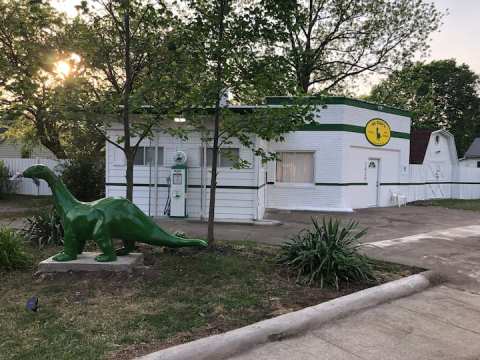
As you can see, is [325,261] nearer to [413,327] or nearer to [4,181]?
[413,327]

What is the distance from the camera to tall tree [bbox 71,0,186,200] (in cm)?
687

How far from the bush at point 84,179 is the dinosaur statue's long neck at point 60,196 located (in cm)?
1099

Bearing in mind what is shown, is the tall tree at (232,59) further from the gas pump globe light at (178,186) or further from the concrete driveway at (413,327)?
the gas pump globe light at (178,186)

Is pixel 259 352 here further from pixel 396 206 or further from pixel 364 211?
pixel 396 206

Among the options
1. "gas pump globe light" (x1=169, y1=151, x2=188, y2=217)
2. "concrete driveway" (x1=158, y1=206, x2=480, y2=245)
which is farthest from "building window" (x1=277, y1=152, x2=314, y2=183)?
"gas pump globe light" (x1=169, y1=151, x2=188, y2=217)

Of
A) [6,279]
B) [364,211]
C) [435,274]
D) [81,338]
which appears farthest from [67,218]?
[364,211]

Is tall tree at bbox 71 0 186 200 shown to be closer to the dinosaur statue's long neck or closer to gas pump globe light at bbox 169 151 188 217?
the dinosaur statue's long neck

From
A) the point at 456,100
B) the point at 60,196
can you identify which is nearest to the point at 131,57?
the point at 60,196

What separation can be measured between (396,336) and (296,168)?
1175 cm

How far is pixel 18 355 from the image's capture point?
11.5 feet

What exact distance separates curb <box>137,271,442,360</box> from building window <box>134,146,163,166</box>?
27.7ft

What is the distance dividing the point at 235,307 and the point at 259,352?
3.38ft

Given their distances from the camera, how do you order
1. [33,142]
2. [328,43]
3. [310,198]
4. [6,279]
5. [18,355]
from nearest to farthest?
[18,355] < [6,279] < [310,198] < [33,142] < [328,43]

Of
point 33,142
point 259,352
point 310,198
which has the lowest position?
point 259,352
